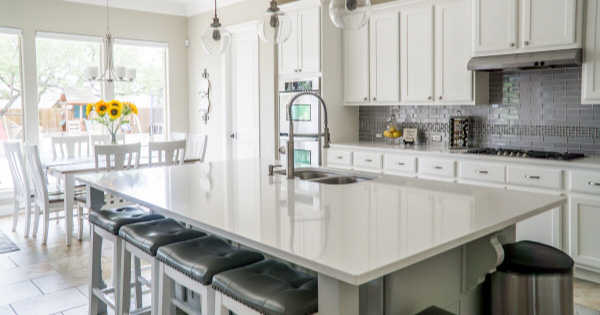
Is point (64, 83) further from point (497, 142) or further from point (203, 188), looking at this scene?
point (497, 142)

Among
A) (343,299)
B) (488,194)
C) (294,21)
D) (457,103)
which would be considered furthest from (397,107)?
(343,299)

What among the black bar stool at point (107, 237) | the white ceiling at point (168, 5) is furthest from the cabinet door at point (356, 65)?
the black bar stool at point (107, 237)

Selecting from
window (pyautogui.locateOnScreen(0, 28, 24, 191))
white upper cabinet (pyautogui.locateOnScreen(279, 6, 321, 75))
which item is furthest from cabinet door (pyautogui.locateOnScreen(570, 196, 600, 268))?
window (pyautogui.locateOnScreen(0, 28, 24, 191))

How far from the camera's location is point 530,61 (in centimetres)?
368

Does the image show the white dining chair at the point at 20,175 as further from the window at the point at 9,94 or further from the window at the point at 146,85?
the window at the point at 146,85

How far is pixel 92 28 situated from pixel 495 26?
5.12m

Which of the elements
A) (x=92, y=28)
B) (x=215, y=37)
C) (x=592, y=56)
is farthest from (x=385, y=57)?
(x=92, y=28)

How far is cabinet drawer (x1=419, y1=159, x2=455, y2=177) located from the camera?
13.5 feet

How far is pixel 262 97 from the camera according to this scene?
6031 mm

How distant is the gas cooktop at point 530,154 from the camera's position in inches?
142

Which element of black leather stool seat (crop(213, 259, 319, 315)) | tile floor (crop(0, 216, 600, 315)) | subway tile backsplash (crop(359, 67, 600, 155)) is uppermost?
subway tile backsplash (crop(359, 67, 600, 155))

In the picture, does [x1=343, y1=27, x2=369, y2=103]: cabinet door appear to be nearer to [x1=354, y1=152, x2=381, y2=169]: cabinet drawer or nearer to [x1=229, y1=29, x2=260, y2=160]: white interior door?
[x1=354, y1=152, x2=381, y2=169]: cabinet drawer

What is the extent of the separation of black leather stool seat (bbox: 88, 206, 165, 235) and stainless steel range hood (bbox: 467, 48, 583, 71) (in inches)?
112

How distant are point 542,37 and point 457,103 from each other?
906 millimetres
